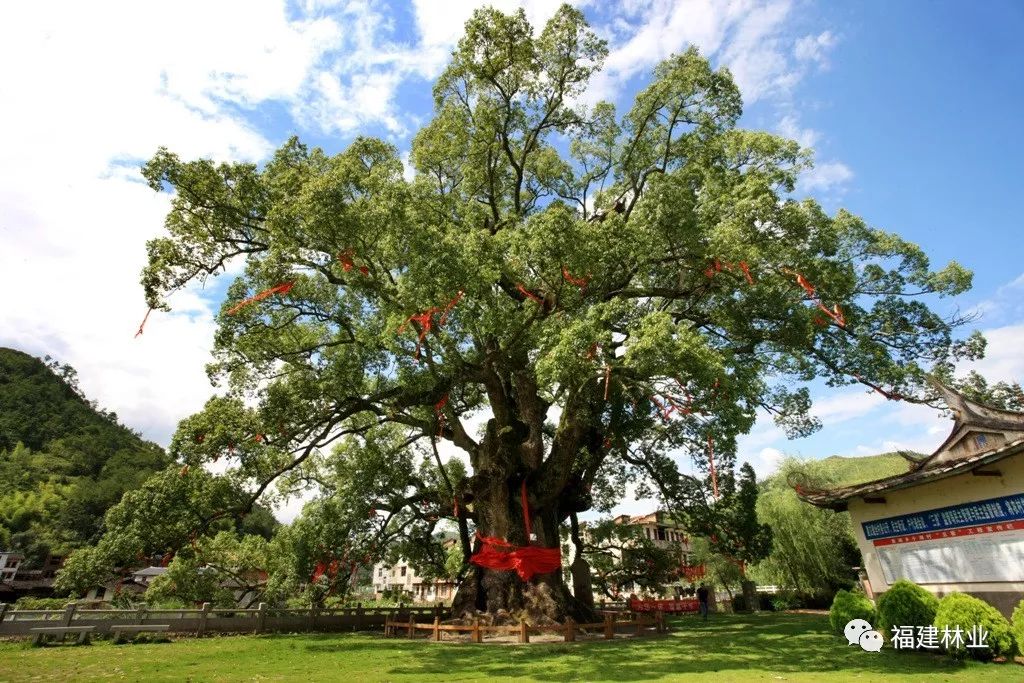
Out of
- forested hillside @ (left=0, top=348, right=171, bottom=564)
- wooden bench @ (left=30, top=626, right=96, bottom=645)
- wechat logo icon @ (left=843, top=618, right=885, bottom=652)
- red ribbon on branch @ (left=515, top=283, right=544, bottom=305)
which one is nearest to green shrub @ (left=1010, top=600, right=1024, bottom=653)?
wechat logo icon @ (left=843, top=618, right=885, bottom=652)

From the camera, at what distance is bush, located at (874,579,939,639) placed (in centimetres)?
814

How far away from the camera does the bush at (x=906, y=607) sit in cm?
814

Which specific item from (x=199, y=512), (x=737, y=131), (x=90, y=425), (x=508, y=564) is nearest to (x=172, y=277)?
(x=199, y=512)

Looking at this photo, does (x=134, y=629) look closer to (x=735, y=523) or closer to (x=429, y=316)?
(x=429, y=316)

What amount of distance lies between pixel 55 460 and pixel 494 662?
3290 inches

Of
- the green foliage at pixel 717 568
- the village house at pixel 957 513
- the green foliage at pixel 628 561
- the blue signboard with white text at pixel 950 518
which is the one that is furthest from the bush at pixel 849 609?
the green foliage at pixel 717 568

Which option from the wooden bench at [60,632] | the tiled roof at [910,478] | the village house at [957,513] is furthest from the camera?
the wooden bench at [60,632]

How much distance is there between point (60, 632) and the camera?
10.6 m

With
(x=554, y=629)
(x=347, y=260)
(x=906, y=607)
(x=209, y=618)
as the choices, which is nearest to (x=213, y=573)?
(x=209, y=618)

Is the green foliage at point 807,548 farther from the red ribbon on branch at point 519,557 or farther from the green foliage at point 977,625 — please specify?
the green foliage at point 977,625

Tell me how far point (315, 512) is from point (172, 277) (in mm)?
8134

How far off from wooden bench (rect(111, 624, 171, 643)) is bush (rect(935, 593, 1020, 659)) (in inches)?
591

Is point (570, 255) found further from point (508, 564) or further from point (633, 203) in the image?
point (508, 564)

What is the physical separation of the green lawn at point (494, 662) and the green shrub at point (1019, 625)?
46 centimetres
